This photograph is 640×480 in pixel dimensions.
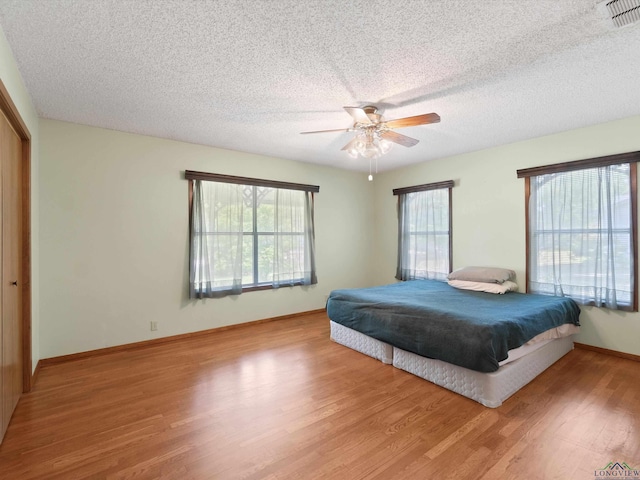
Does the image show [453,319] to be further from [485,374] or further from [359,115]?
[359,115]

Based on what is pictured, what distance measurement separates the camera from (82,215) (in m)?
3.36

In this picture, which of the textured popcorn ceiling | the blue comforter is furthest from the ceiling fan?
the blue comforter

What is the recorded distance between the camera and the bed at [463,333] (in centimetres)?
238

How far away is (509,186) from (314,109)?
9.43 ft

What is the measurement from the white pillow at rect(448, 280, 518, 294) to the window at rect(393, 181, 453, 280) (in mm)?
713

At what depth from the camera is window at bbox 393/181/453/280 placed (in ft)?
15.9

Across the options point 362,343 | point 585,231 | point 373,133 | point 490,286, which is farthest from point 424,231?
point 373,133

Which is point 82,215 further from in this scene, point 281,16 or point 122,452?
point 281,16

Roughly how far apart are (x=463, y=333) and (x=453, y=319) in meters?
0.16

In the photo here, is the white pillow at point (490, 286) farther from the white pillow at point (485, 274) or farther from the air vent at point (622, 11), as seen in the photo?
the air vent at point (622, 11)

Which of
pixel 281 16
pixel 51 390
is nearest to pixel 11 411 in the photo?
pixel 51 390

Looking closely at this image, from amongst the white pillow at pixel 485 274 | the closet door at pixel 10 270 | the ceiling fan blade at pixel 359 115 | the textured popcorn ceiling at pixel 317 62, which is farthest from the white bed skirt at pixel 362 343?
the closet door at pixel 10 270

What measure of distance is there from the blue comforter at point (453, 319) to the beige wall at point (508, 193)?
1.34 feet

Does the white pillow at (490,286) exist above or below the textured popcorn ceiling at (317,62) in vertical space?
below
